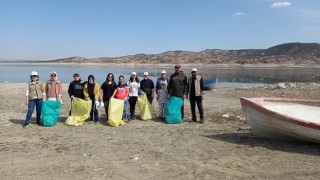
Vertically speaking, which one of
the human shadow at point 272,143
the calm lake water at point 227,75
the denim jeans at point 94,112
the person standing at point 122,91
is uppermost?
the person standing at point 122,91

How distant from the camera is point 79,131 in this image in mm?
9195

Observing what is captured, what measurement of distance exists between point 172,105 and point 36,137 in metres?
3.79

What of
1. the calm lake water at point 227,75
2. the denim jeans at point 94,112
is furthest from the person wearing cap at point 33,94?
the calm lake water at point 227,75

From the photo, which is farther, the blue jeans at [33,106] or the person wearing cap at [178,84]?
the person wearing cap at [178,84]

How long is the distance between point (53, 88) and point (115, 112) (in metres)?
1.75

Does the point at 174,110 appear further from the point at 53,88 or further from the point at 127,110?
the point at 53,88

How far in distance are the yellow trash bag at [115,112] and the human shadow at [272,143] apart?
2667 mm

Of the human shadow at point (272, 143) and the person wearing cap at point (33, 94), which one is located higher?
the person wearing cap at point (33, 94)

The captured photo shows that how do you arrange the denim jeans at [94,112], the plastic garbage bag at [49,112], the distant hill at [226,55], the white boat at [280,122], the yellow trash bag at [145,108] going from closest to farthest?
the white boat at [280,122] < the plastic garbage bag at [49,112] < the denim jeans at [94,112] < the yellow trash bag at [145,108] < the distant hill at [226,55]

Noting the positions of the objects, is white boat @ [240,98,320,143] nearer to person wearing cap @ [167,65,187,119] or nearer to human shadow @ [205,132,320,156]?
human shadow @ [205,132,320,156]

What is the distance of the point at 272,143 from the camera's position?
783 cm

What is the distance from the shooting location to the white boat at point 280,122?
7.13m

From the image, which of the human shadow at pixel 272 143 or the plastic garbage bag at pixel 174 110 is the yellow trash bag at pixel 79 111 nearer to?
the plastic garbage bag at pixel 174 110

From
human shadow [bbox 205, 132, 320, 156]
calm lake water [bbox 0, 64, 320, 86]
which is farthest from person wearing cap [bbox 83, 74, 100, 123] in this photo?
calm lake water [bbox 0, 64, 320, 86]
